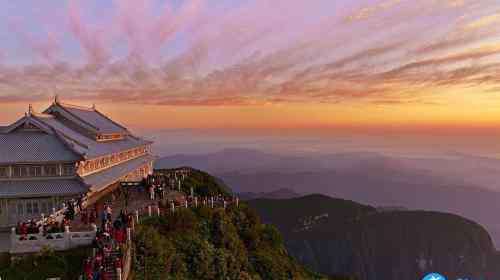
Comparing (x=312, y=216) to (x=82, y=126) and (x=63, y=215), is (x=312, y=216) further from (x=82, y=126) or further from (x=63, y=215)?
(x=63, y=215)

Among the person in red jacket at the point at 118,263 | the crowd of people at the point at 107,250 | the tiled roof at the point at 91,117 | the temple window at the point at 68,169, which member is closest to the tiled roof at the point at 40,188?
the temple window at the point at 68,169

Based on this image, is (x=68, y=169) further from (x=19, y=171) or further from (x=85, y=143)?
(x=85, y=143)

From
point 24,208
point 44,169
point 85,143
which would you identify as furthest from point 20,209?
point 85,143

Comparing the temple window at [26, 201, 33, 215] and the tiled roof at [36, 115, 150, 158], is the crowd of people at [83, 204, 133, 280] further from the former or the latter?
the tiled roof at [36, 115, 150, 158]

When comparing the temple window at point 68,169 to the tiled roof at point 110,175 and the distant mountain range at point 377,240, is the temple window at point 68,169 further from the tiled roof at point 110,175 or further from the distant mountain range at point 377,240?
the distant mountain range at point 377,240

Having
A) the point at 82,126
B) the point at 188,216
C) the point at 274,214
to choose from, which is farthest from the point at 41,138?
the point at 274,214

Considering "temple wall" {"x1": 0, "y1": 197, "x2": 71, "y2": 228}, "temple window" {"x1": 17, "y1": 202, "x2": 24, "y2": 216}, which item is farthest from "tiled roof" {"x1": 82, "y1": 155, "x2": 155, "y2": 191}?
"temple window" {"x1": 17, "y1": 202, "x2": 24, "y2": 216}
